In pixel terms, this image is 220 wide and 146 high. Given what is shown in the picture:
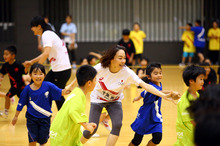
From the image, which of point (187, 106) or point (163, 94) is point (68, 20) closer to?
point (163, 94)

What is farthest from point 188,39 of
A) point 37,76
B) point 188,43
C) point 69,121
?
point 69,121

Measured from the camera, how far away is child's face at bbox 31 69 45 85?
464 cm

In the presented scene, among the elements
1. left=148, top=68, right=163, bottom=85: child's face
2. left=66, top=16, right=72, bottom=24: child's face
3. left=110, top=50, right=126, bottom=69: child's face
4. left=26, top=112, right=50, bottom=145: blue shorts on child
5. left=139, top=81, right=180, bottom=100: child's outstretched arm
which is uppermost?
left=66, top=16, right=72, bottom=24: child's face

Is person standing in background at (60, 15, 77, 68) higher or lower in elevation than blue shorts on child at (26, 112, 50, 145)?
higher

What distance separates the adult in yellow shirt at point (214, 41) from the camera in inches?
549

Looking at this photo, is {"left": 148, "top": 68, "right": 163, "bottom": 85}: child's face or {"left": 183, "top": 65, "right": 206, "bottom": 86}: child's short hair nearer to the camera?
{"left": 183, "top": 65, "right": 206, "bottom": 86}: child's short hair

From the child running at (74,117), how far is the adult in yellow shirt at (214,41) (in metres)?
10.9

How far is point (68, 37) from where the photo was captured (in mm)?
13750

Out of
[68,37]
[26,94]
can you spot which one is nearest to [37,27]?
[26,94]

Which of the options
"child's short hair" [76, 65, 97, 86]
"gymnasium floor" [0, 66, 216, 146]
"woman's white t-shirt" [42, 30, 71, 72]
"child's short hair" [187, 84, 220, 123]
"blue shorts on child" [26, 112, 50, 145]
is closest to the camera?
"child's short hair" [187, 84, 220, 123]

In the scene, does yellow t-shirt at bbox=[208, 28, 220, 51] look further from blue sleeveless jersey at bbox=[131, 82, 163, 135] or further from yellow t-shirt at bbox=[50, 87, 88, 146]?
yellow t-shirt at bbox=[50, 87, 88, 146]

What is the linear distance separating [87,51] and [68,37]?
1.50m

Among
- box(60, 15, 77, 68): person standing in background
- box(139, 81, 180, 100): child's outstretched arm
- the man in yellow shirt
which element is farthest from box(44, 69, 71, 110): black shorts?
the man in yellow shirt

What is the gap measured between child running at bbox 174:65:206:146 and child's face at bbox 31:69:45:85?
1700 millimetres
